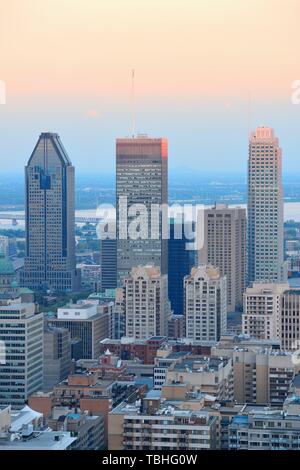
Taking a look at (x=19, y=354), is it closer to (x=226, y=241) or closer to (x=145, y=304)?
(x=145, y=304)

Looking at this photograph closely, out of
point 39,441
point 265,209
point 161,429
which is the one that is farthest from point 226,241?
point 39,441

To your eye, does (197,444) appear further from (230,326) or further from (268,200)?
(268,200)

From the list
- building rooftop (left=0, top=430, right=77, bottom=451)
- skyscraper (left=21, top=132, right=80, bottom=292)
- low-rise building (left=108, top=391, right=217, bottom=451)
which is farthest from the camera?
skyscraper (left=21, top=132, right=80, bottom=292)

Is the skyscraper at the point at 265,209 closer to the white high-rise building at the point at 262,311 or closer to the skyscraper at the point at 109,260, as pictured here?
the skyscraper at the point at 109,260

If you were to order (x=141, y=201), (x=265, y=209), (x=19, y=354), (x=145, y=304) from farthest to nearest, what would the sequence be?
(x=265, y=209)
(x=141, y=201)
(x=145, y=304)
(x=19, y=354)

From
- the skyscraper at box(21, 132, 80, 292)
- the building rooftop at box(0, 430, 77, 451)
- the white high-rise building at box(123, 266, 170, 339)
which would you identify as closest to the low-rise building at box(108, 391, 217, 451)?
the building rooftop at box(0, 430, 77, 451)

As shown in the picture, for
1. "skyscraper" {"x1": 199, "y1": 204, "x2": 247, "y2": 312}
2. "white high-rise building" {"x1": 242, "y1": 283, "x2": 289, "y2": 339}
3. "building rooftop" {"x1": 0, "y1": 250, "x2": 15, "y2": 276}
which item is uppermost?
"skyscraper" {"x1": 199, "y1": 204, "x2": 247, "y2": 312}

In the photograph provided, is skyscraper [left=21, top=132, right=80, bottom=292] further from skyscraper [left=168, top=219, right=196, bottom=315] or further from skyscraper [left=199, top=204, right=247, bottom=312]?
skyscraper [left=199, top=204, right=247, bottom=312]
